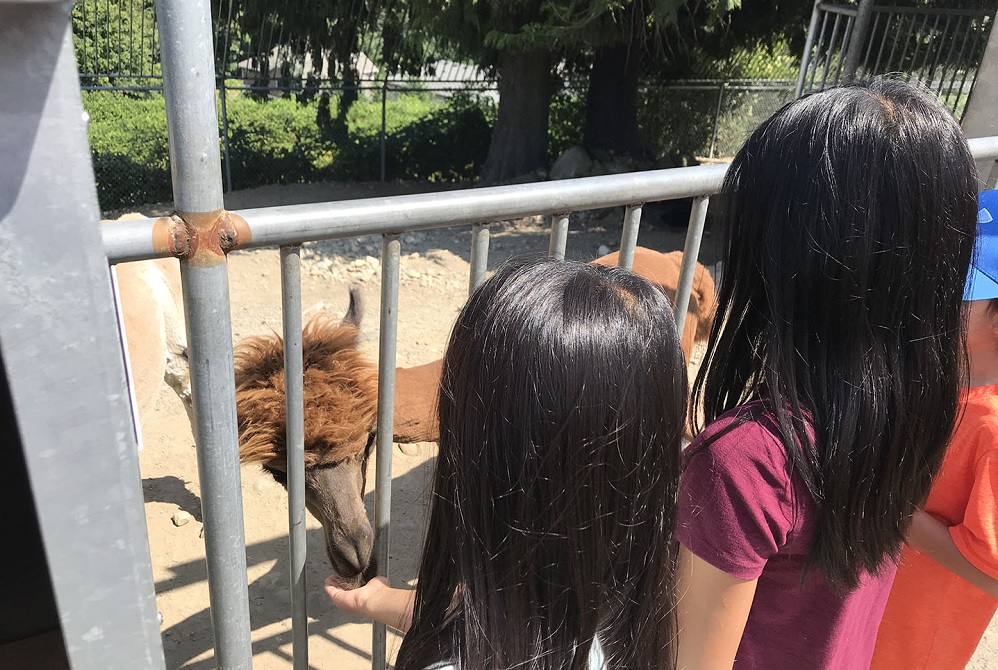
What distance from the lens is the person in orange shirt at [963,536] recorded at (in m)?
1.36

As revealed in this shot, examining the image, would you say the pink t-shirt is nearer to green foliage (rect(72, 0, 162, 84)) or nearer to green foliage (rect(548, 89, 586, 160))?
green foliage (rect(72, 0, 162, 84))

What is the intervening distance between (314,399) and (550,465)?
4.89ft

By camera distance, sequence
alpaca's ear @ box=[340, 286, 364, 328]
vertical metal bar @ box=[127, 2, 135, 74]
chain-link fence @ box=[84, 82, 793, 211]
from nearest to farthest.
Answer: alpaca's ear @ box=[340, 286, 364, 328]
vertical metal bar @ box=[127, 2, 135, 74]
chain-link fence @ box=[84, 82, 793, 211]

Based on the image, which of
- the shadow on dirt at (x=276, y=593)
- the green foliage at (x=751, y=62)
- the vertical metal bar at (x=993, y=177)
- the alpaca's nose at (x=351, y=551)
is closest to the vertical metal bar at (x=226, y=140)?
the green foliage at (x=751, y=62)

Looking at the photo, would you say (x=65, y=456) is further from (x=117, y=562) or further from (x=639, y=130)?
(x=639, y=130)

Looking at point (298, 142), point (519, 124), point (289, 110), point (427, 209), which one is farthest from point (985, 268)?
point (289, 110)

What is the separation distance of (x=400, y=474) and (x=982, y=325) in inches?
123

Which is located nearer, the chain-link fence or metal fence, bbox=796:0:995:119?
metal fence, bbox=796:0:995:119

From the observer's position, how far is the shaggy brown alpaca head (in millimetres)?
2219

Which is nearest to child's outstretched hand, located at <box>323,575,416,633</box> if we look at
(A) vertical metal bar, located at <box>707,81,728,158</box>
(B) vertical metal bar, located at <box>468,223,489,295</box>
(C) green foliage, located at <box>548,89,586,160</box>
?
(B) vertical metal bar, located at <box>468,223,489,295</box>

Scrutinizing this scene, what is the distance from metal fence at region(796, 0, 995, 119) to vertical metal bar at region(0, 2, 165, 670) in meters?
6.84

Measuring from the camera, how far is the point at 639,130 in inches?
441

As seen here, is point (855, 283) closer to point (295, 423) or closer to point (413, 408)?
point (295, 423)

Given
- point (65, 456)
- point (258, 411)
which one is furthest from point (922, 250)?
point (258, 411)
